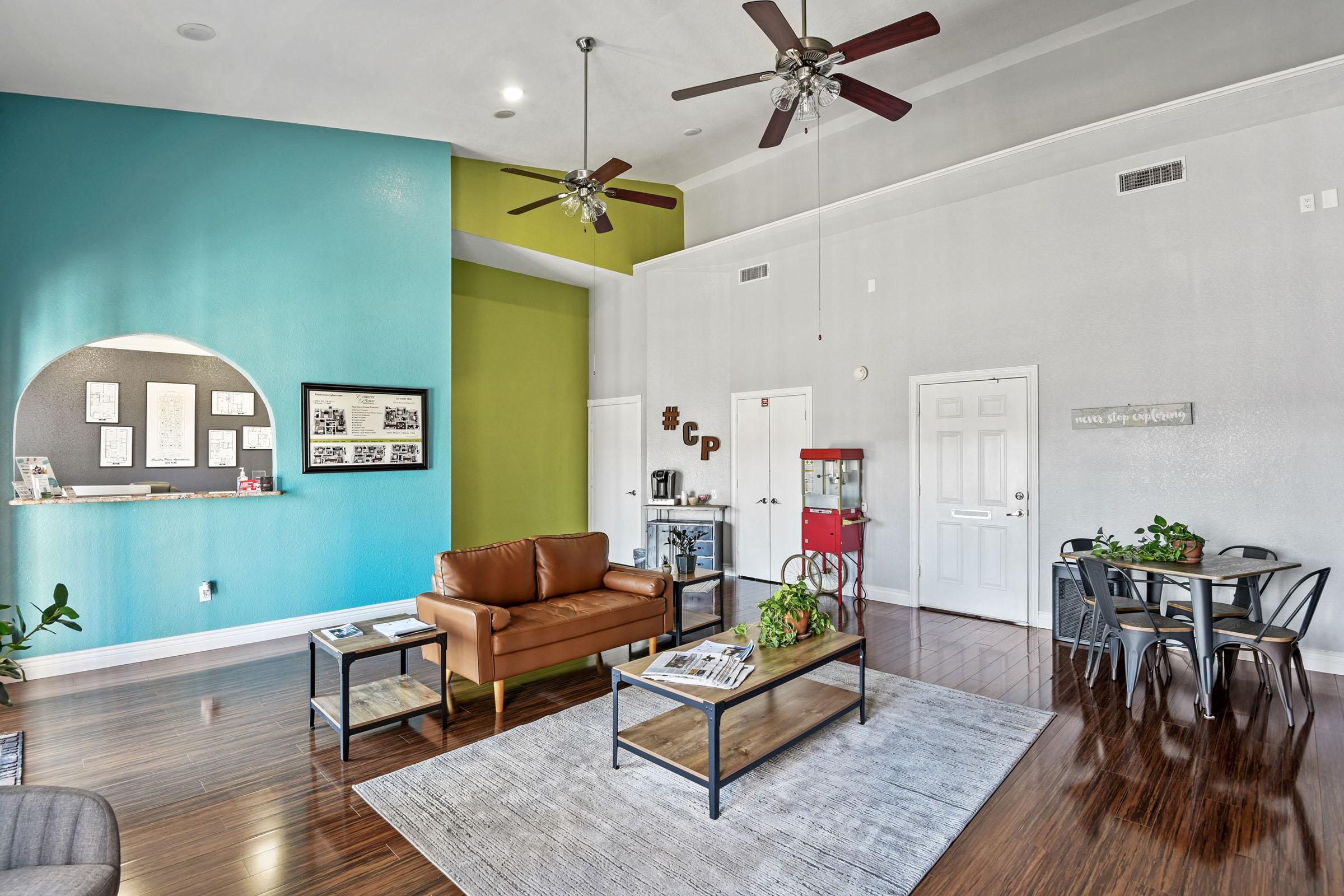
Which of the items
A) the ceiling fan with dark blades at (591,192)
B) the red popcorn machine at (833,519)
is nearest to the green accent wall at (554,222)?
the ceiling fan with dark blades at (591,192)

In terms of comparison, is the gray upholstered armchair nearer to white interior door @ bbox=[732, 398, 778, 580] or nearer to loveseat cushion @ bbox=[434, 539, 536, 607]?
loveseat cushion @ bbox=[434, 539, 536, 607]

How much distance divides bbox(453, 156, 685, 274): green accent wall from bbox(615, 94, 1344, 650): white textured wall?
46.0 inches

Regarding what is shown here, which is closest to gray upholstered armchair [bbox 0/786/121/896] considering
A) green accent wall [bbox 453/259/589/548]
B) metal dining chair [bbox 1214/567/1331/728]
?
metal dining chair [bbox 1214/567/1331/728]

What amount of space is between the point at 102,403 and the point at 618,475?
4992 mm

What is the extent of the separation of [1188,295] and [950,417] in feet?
6.13

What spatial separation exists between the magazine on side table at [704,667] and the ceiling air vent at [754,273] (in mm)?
4943

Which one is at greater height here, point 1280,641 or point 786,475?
point 786,475

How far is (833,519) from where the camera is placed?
20.9ft

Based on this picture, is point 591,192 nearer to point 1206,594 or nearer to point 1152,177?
point 1152,177

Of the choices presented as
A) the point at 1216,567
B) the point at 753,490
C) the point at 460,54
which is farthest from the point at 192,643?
the point at 1216,567

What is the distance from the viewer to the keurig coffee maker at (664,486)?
312 inches

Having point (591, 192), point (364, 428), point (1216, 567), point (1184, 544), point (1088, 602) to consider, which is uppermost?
point (591, 192)

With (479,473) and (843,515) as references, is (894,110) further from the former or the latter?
(479,473)

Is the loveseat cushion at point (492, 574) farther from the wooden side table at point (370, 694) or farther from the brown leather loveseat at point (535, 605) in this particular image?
the wooden side table at point (370, 694)
